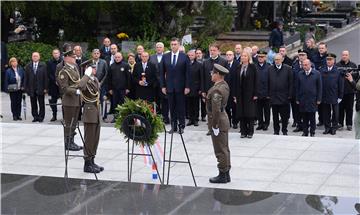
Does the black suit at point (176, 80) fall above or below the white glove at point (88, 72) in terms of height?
below

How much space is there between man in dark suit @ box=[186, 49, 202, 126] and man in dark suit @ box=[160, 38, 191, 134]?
20.0 inches

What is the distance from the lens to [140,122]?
11.2 metres

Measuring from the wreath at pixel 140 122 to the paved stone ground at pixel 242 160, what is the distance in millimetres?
980

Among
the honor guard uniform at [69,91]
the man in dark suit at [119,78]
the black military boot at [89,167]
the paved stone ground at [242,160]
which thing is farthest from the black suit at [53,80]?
the black military boot at [89,167]

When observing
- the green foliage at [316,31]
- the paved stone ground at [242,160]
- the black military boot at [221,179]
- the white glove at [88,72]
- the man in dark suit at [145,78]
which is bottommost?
the paved stone ground at [242,160]

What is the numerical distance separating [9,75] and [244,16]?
2088cm

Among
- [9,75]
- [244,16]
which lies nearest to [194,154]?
[9,75]

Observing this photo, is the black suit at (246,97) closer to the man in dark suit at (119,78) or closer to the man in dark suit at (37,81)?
the man in dark suit at (119,78)

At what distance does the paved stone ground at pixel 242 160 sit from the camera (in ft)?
38.5

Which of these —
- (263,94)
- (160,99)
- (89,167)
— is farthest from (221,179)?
(160,99)

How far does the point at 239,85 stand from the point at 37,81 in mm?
5203

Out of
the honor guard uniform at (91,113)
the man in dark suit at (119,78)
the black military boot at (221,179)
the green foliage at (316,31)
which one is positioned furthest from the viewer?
the green foliage at (316,31)

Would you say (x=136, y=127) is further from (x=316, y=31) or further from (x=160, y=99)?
(x=316, y=31)

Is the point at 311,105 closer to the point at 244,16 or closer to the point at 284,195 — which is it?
the point at 284,195
